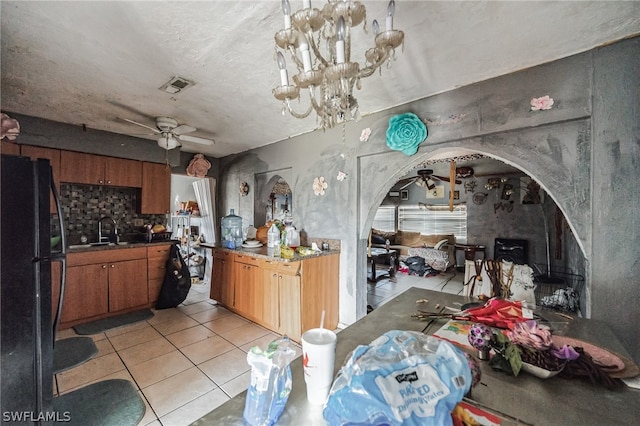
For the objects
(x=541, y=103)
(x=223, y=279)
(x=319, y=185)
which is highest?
(x=541, y=103)

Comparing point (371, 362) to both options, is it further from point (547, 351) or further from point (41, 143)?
point (41, 143)

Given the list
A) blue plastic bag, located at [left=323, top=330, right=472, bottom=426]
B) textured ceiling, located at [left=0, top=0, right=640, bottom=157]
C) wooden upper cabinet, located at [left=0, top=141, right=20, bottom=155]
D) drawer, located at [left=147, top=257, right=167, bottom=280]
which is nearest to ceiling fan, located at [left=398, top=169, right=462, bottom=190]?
textured ceiling, located at [left=0, top=0, right=640, bottom=157]

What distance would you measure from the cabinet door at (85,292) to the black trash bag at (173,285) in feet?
2.12

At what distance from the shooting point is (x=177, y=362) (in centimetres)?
239

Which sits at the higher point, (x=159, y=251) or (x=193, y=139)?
(x=193, y=139)

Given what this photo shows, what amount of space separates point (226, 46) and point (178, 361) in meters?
2.77

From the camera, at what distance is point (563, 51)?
71.1 inches

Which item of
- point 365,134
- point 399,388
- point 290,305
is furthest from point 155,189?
point 399,388

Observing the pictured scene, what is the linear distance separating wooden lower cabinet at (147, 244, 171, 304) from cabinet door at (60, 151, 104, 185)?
1220 mm

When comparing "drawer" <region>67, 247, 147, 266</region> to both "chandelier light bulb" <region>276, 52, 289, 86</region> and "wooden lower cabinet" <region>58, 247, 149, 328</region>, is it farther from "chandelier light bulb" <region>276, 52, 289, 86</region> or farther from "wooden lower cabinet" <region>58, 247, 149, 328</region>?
"chandelier light bulb" <region>276, 52, 289, 86</region>

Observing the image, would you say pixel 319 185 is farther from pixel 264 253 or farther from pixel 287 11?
pixel 287 11

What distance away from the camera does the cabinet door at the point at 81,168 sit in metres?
3.32

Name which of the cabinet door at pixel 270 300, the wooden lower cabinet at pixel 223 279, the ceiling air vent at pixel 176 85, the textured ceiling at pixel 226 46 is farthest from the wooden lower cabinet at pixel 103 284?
the ceiling air vent at pixel 176 85

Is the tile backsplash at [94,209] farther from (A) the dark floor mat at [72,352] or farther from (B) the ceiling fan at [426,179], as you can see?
(B) the ceiling fan at [426,179]
